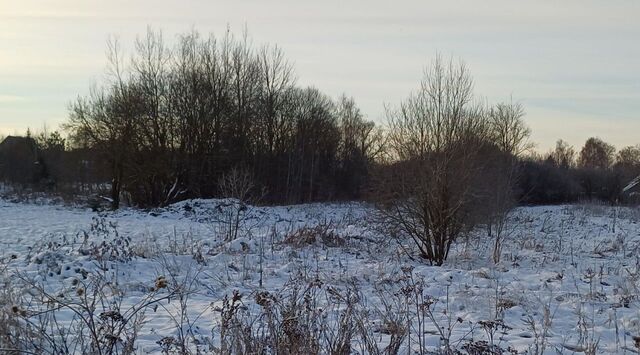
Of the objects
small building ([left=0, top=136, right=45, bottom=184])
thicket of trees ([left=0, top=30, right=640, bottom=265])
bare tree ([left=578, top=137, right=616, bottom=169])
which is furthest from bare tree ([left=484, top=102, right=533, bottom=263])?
bare tree ([left=578, top=137, right=616, bottom=169])

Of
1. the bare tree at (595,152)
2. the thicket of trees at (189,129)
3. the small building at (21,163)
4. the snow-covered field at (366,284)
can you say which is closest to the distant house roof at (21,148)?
the small building at (21,163)

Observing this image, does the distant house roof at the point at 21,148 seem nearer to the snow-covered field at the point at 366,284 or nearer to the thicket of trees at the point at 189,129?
the thicket of trees at the point at 189,129

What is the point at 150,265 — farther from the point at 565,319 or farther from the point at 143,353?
the point at 565,319

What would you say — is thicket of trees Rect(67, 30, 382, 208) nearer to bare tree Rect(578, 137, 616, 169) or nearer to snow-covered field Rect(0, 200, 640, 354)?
snow-covered field Rect(0, 200, 640, 354)

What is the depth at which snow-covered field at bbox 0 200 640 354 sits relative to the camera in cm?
528

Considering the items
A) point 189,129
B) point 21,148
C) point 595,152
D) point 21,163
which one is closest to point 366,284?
point 189,129

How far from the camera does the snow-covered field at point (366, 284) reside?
5.28 metres

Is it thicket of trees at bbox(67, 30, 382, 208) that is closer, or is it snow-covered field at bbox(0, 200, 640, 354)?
snow-covered field at bbox(0, 200, 640, 354)

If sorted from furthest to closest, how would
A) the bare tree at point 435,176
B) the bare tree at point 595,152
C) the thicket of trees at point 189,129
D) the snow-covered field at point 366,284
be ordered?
the bare tree at point 595,152 < the thicket of trees at point 189,129 < the bare tree at point 435,176 < the snow-covered field at point 366,284

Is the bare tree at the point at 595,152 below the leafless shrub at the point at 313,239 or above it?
above

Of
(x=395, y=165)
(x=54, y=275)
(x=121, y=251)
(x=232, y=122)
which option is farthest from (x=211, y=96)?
(x=54, y=275)

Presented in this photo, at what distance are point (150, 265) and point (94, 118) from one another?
73.1ft

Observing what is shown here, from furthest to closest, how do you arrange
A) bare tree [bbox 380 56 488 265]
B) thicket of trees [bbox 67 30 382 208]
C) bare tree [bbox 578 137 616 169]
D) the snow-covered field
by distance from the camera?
1. bare tree [bbox 578 137 616 169]
2. thicket of trees [bbox 67 30 382 208]
3. bare tree [bbox 380 56 488 265]
4. the snow-covered field

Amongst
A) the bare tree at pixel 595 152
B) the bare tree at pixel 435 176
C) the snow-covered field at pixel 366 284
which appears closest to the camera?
the snow-covered field at pixel 366 284
